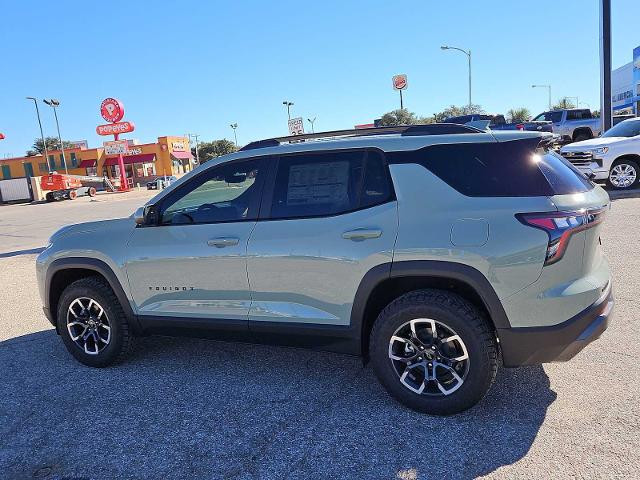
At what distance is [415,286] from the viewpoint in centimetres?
335

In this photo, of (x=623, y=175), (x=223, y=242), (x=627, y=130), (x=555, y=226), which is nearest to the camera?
(x=555, y=226)

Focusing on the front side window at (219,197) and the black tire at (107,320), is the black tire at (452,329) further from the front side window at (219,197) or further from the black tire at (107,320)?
the black tire at (107,320)

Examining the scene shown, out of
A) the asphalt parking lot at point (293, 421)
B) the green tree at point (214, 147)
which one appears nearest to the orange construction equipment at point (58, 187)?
the asphalt parking lot at point (293, 421)

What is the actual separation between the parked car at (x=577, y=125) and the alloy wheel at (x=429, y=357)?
23.1 m

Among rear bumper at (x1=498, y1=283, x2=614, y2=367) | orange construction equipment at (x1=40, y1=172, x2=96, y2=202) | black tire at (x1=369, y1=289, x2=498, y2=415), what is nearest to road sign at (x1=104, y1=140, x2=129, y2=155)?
orange construction equipment at (x1=40, y1=172, x2=96, y2=202)

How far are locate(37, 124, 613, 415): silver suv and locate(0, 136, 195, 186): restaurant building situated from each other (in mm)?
66880

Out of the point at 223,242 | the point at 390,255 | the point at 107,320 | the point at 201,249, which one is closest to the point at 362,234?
the point at 390,255

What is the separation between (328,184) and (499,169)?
112 centimetres

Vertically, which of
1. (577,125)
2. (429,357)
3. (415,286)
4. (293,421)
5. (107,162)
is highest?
(107,162)

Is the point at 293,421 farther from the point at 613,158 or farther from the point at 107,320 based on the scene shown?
the point at 613,158

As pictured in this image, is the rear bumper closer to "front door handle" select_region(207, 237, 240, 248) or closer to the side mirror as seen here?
"front door handle" select_region(207, 237, 240, 248)

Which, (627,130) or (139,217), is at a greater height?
(627,130)

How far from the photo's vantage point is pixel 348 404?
350 centimetres

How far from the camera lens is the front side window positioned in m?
3.82
